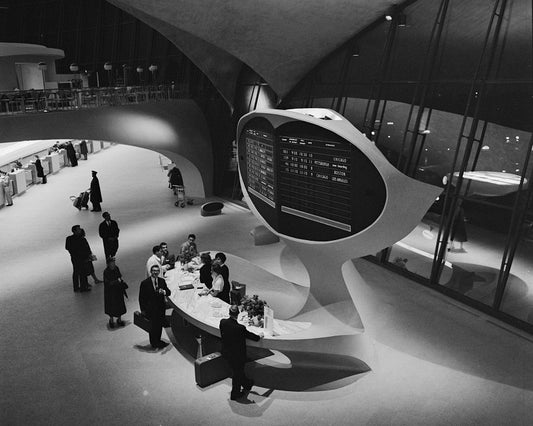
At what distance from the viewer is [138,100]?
17891mm

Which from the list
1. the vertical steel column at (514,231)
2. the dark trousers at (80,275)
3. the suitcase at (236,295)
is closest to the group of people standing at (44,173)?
the dark trousers at (80,275)

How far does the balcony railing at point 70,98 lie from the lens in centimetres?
1492

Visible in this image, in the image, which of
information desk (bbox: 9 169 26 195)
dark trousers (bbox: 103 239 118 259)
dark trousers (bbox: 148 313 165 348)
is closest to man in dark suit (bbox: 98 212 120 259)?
dark trousers (bbox: 103 239 118 259)

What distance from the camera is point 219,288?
877 cm

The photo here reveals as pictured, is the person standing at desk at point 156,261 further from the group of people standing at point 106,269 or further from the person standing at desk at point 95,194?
the person standing at desk at point 95,194

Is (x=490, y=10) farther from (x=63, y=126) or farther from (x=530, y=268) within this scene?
(x=63, y=126)

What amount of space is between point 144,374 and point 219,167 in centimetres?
1357

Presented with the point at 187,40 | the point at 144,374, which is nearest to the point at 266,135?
the point at 144,374

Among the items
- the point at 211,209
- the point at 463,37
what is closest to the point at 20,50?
the point at 211,209

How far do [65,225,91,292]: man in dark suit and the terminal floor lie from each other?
364 millimetres

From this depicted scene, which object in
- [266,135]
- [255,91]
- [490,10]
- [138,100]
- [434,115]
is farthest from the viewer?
[255,91]

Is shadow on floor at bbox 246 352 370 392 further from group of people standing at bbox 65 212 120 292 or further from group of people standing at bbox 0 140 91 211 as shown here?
group of people standing at bbox 0 140 91 211

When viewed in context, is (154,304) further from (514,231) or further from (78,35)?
(78,35)

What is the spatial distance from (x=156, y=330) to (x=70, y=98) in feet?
33.4
